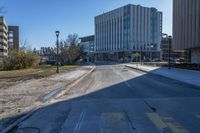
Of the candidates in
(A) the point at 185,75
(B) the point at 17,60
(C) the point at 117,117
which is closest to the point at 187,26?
(A) the point at 185,75

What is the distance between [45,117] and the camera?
32.9ft

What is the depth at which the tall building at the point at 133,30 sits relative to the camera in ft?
484

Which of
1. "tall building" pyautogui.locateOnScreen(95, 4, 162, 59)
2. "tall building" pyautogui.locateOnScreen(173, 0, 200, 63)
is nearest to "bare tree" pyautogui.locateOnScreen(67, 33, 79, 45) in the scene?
"tall building" pyautogui.locateOnScreen(173, 0, 200, 63)

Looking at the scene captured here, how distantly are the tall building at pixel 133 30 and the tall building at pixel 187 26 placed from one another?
79.7 m

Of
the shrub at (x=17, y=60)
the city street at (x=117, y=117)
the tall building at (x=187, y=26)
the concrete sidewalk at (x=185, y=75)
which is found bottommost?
the city street at (x=117, y=117)

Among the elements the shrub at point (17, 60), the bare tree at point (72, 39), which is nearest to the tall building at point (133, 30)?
the bare tree at point (72, 39)

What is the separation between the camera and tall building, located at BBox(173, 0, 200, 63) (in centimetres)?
5459

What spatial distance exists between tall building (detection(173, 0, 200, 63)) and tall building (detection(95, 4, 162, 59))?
7973 centimetres

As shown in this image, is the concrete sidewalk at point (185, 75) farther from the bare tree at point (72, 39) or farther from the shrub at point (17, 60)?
Result: the bare tree at point (72, 39)

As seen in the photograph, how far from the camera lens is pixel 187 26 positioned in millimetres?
59156

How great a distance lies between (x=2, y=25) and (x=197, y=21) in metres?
94.9

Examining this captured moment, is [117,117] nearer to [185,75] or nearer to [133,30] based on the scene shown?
[185,75]

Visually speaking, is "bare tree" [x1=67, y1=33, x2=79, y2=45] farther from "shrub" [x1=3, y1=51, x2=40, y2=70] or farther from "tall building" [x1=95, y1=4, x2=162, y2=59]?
"tall building" [x1=95, y1=4, x2=162, y2=59]

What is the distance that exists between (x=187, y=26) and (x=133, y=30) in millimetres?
89328
